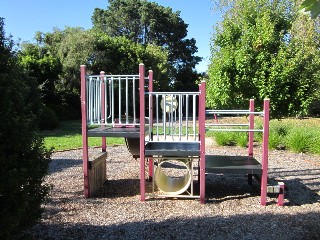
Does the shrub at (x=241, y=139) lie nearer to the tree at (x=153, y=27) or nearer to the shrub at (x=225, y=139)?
the shrub at (x=225, y=139)

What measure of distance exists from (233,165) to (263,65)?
5.29 m

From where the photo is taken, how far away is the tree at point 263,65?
9.96 meters

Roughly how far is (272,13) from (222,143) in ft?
14.0

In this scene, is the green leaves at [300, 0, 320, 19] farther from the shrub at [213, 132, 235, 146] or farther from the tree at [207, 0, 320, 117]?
the shrub at [213, 132, 235, 146]

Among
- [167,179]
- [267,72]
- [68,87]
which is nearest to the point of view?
[167,179]

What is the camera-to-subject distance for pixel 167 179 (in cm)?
607

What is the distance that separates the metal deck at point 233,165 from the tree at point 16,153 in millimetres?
2864

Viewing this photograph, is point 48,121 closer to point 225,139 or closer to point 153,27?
point 225,139

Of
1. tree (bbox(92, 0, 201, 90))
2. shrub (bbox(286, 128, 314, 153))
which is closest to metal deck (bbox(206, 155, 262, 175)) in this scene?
shrub (bbox(286, 128, 314, 153))

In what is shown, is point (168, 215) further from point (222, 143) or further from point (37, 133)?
point (222, 143)

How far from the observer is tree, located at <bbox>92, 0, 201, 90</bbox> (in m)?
44.4

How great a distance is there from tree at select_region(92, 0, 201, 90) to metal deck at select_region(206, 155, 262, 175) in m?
38.2

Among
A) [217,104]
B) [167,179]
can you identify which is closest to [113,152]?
[217,104]

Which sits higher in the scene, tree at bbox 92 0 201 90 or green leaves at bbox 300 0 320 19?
tree at bbox 92 0 201 90
